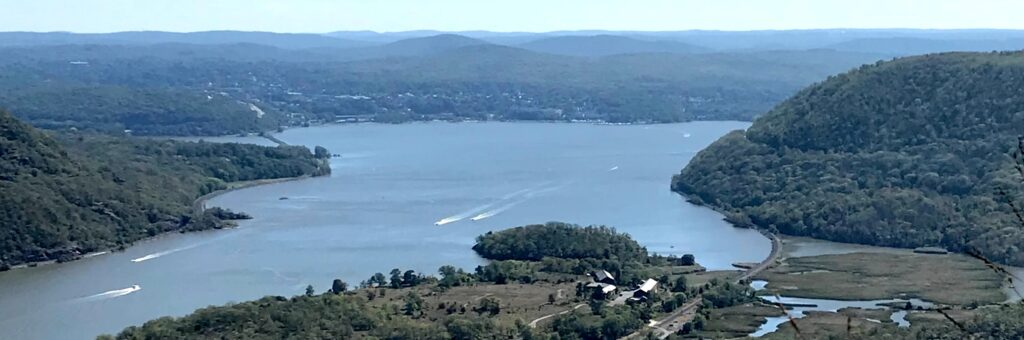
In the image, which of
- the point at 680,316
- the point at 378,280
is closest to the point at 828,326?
the point at 680,316

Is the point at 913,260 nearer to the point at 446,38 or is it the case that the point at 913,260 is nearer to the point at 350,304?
the point at 350,304

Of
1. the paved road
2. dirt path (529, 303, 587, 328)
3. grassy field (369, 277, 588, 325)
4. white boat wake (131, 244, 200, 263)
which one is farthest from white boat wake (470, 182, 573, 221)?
dirt path (529, 303, 587, 328)

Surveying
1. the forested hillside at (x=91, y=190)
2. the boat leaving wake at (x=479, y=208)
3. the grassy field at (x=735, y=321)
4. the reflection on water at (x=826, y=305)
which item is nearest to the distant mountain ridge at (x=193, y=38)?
the forested hillside at (x=91, y=190)

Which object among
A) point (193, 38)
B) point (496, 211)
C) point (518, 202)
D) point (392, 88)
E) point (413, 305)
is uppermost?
point (413, 305)

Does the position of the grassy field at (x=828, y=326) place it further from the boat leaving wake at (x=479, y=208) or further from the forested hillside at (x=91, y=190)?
the forested hillside at (x=91, y=190)

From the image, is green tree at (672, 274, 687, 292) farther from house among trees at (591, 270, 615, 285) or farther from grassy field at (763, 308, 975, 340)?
grassy field at (763, 308, 975, 340)

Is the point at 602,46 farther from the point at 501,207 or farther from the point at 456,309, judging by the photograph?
the point at 456,309

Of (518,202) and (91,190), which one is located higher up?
(91,190)
